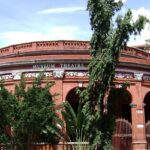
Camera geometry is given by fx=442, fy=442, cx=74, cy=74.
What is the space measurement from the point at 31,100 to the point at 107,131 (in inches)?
252

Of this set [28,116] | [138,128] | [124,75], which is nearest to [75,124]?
[28,116]

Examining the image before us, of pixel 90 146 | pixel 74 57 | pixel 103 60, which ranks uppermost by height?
pixel 74 57

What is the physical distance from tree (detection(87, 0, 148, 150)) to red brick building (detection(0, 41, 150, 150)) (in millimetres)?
8311

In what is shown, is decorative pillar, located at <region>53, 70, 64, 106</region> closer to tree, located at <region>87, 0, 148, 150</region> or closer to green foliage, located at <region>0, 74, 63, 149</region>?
green foliage, located at <region>0, 74, 63, 149</region>

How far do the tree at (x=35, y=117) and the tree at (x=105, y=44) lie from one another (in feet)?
16.3

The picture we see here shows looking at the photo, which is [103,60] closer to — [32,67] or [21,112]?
[21,112]

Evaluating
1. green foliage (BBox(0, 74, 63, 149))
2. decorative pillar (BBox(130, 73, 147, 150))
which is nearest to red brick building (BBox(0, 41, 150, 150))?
decorative pillar (BBox(130, 73, 147, 150))

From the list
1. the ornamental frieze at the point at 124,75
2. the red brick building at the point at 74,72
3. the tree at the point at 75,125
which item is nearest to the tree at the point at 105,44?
the tree at the point at 75,125

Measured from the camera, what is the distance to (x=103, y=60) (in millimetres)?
20984

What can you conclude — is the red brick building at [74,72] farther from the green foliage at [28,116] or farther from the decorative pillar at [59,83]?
the green foliage at [28,116]

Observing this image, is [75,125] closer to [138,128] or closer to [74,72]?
[74,72]

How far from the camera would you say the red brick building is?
30641 millimetres

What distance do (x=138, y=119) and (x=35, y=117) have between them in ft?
31.0

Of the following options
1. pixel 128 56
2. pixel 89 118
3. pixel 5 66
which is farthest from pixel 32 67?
pixel 89 118
